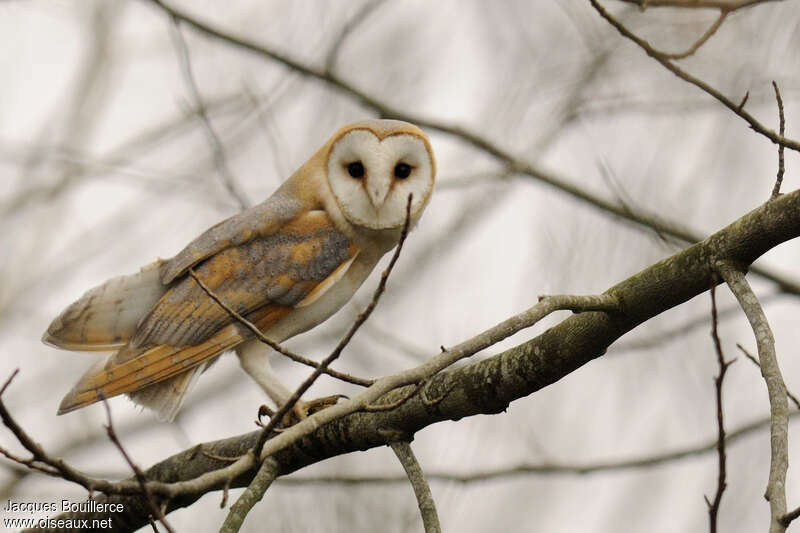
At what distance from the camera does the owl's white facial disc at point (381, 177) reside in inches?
183

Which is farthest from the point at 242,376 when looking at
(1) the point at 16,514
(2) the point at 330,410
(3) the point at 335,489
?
(2) the point at 330,410

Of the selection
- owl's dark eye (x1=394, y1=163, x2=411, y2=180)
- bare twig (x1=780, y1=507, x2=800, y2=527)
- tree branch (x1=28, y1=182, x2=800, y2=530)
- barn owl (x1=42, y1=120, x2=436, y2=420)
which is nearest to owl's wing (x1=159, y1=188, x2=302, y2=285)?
barn owl (x1=42, y1=120, x2=436, y2=420)

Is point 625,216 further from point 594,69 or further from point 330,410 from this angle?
point 330,410

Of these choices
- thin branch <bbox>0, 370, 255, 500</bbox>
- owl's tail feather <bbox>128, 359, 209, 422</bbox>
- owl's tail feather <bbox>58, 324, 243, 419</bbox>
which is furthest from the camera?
owl's tail feather <bbox>128, 359, 209, 422</bbox>

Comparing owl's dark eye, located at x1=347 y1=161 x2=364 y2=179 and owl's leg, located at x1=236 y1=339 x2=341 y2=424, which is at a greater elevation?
owl's dark eye, located at x1=347 y1=161 x2=364 y2=179

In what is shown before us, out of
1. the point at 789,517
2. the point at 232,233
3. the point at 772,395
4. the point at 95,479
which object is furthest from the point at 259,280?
the point at 789,517

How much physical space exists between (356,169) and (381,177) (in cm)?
26

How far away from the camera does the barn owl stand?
4.64 metres

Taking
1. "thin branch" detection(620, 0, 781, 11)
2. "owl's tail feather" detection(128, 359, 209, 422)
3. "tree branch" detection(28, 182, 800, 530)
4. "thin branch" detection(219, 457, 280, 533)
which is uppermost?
"thin branch" detection(620, 0, 781, 11)

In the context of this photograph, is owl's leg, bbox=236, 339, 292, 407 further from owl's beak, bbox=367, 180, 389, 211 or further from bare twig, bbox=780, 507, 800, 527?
bare twig, bbox=780, 507, 800, 527

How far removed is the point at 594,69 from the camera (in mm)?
5898

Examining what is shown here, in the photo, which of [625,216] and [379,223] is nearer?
[379,223]

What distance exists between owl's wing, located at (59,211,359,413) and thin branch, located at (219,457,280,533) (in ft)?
4.50

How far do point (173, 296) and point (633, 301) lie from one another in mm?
2762
